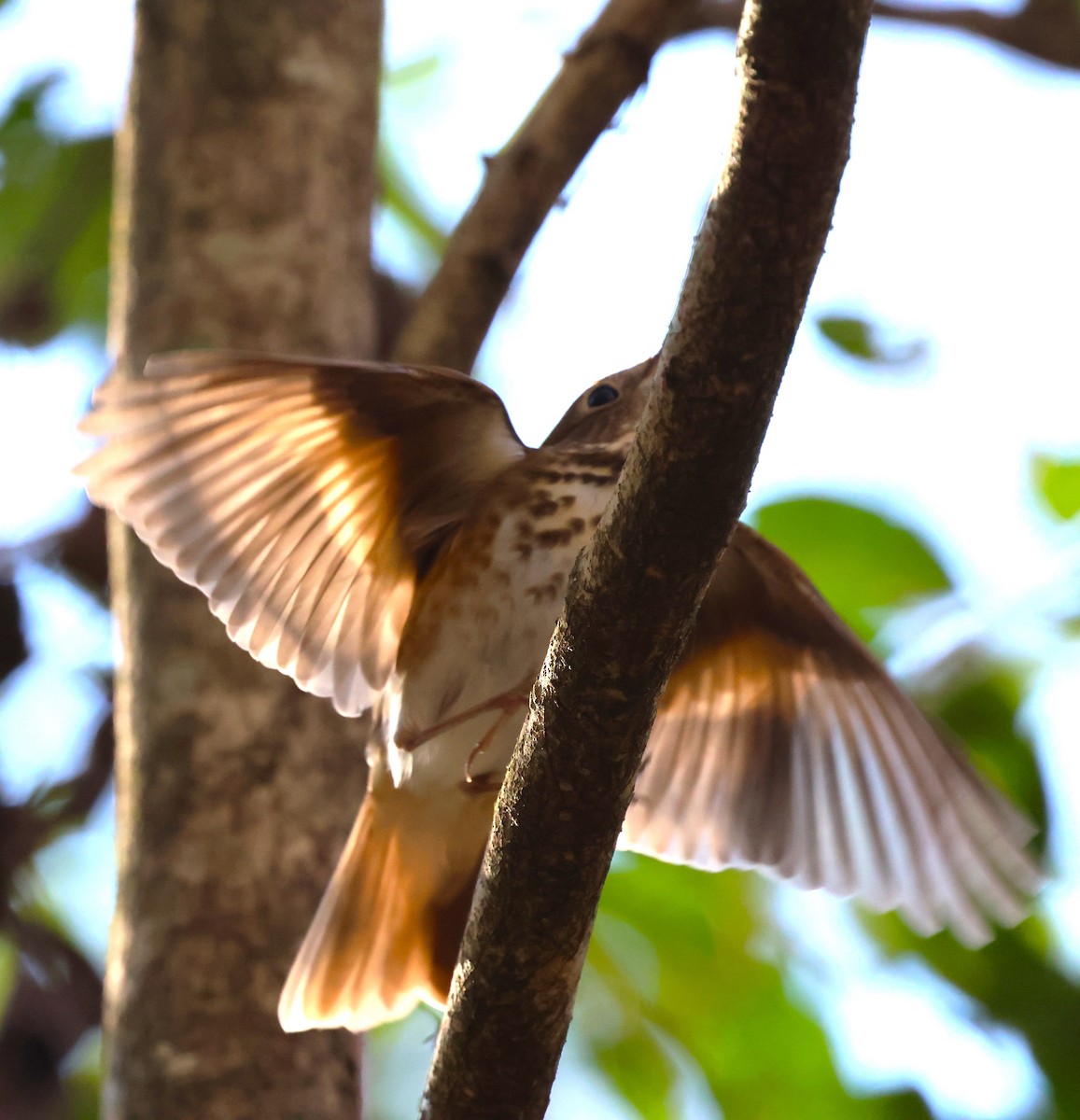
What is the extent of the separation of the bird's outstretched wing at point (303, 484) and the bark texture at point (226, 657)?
0.23m

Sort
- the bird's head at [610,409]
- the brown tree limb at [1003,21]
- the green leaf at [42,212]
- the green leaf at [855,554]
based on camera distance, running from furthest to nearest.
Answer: the green leaf at [42,212] < the brown tree limb at [1003,21] < the green leaf at [855,554] < the bird's head at [610,409]

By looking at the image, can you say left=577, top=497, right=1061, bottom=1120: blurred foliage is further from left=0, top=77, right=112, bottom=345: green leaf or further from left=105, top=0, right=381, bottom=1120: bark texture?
left=0, top=77, right=112, bottom=345: green leaf

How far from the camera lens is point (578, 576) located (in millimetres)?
1493

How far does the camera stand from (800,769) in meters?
2.89

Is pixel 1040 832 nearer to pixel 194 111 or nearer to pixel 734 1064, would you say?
pixel 734 1064

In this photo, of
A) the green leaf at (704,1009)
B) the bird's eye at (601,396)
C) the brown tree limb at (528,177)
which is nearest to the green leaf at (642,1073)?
the green leaf at (704,1009)

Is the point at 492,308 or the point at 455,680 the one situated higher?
the point at 492,308

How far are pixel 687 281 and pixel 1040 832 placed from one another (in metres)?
1.79

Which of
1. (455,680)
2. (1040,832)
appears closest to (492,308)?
(455,680)

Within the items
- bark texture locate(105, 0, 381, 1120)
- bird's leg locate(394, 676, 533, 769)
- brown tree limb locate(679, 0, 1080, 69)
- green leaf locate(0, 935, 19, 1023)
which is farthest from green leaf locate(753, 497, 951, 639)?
green leaf locate(0, 935, 19, 1023)

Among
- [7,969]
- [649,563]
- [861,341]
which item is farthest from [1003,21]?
[7,969]

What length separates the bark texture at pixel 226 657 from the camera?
2.38 metres

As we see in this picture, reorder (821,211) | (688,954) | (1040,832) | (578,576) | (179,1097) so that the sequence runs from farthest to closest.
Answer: (688,954) < (1040,832) < (179,1097) < (578,576) < (821,211)

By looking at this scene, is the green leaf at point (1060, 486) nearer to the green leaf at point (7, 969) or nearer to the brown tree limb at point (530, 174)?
the brown tree limb at point (530, 174)
